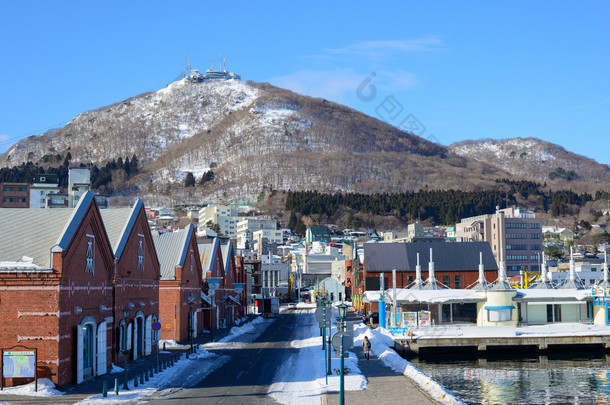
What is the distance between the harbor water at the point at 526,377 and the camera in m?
37.5

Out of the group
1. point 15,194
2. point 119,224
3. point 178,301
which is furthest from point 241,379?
point 15,194

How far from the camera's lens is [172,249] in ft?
204

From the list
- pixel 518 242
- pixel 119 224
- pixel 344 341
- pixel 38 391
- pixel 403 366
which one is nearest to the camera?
pixel 344 341

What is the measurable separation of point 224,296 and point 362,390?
166 feet

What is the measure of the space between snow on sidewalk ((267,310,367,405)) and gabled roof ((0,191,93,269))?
12.7 meters

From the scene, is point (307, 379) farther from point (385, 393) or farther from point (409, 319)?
point (409, 319)

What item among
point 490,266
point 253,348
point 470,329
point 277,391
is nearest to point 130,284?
point 253,348

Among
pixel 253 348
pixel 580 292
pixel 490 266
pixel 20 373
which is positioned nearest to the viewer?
pixel 20 373

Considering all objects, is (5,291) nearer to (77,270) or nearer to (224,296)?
(77,270)

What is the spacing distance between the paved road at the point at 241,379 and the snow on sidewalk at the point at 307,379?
587 mm

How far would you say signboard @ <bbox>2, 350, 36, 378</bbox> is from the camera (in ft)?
104

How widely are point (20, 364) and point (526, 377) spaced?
31.3m

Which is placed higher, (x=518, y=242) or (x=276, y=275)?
(x=518, y=242)

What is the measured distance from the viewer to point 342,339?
27.7m
